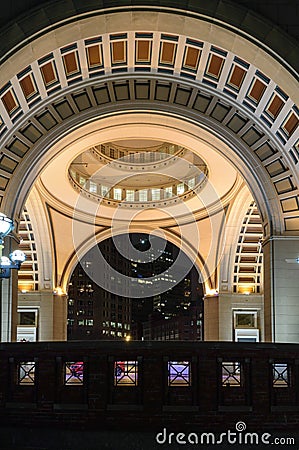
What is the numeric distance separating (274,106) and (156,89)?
4463 mm

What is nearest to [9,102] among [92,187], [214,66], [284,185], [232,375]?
[214,66]

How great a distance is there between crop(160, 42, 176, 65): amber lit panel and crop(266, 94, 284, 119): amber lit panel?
11.1 ft

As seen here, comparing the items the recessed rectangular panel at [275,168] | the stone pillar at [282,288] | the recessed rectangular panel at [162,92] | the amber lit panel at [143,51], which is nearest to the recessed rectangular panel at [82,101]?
the recessed rectangular panel at [162,92]

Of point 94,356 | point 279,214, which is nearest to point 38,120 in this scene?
point 279,214

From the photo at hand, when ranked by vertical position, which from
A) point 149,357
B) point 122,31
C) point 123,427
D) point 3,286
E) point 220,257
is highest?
point 122,31

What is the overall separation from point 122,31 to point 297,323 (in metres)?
11.4

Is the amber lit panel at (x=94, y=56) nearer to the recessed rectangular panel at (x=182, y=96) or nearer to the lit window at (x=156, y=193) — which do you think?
the recessed rectangular panel at (x=182, y=96)

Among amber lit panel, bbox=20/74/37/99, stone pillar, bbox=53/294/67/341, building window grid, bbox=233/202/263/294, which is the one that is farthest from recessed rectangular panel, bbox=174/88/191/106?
stone pillar, bbox=53/294/67/341

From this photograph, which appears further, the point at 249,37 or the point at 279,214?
the point at 279,214

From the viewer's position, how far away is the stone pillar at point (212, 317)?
36.6 meters

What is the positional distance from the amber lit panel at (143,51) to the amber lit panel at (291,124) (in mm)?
4757

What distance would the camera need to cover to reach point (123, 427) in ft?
38.2

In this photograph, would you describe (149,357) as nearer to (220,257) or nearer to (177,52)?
(177,52)

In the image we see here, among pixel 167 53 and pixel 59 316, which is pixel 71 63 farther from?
pixel 59 316
